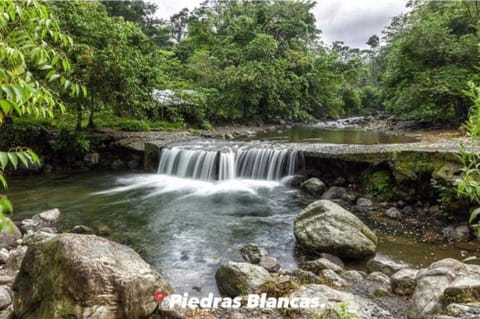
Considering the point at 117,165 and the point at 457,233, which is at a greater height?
the point at 117,165

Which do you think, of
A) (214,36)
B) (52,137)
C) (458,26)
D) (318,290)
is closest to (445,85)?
(458,26)

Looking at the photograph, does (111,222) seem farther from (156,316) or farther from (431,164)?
(431,164)

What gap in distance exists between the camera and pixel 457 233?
6.70m

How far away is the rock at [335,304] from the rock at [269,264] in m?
1.32

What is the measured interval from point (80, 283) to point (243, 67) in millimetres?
23212

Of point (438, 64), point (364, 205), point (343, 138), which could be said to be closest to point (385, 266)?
point (364, 205)

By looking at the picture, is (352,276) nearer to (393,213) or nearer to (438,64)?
(393,213)

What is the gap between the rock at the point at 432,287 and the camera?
3693 millimetres

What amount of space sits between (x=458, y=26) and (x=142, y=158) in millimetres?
20767

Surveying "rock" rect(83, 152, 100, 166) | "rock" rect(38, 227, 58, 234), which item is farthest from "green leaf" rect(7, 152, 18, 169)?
"rock" rect(83, 152, 100, 166)

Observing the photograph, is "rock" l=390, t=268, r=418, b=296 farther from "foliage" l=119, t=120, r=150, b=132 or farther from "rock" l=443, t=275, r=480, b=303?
"foliage" l=119, t=120, r=150, b=132

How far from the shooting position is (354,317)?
3311mm

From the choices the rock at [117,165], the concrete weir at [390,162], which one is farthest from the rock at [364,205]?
the rock at [117,165]

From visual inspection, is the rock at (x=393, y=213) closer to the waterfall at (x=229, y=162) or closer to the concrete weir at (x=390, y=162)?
the concrete weir at (x=390, y=162)
